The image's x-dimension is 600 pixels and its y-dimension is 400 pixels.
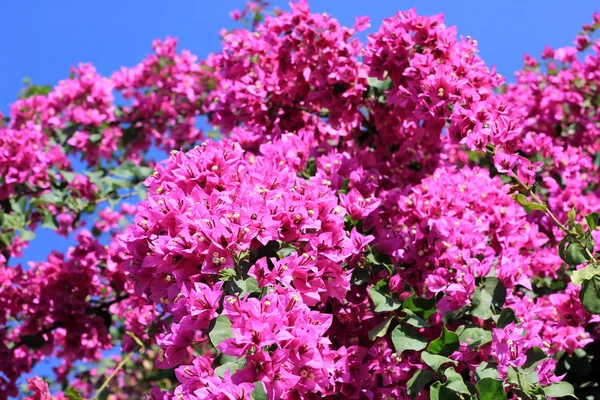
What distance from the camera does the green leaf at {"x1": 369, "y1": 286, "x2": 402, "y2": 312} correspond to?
2.85m

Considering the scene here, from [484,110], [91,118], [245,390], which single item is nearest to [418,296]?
[484,110]

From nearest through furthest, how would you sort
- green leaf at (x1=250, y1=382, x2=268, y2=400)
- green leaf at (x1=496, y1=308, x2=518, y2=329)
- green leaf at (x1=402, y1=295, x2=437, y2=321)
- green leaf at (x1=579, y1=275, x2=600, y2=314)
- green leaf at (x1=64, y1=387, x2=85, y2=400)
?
green leaf at (x1=250, y1=382, x2=268, y2=400)
green leaf at (x1=579, y1=275, x2=600, y2=314)
green leaf at (x1=496, y1=308, x2=518, y2=329)
green leaf at (x1=402, y1=295, x2=437, y2=321)
green leaf at (x1=64, y1=387, x2=85, y2=400)

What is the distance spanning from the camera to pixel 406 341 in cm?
277

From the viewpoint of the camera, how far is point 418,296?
10.5 ft

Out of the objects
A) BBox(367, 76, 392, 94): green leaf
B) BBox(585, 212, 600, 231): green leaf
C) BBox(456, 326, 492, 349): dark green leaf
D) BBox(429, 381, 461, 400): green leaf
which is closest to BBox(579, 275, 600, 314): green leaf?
BBox(585, 212, 600, 231): green leaf

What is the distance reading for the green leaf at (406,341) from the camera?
2730mm

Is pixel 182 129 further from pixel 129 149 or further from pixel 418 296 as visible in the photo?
pixel 418 296

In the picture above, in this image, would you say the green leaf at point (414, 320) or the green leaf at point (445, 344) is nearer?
the green leaf at point (445, 344)

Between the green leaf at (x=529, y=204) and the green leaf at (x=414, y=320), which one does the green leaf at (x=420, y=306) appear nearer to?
the green leaf at (x=414, y=320)

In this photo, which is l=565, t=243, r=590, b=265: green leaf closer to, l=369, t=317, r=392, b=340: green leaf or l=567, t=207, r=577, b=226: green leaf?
l=567, t=207, r=577, b=226: green leaf

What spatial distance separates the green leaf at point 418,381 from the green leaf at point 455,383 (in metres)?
0.16

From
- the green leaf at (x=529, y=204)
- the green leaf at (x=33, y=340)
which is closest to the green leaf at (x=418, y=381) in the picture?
the green leaf at (x=529, y=204)

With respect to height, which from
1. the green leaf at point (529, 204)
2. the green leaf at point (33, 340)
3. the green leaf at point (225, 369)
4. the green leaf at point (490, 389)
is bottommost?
the green leaf at point (490, 389)

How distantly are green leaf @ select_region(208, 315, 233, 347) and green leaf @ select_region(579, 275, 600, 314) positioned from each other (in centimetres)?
139
